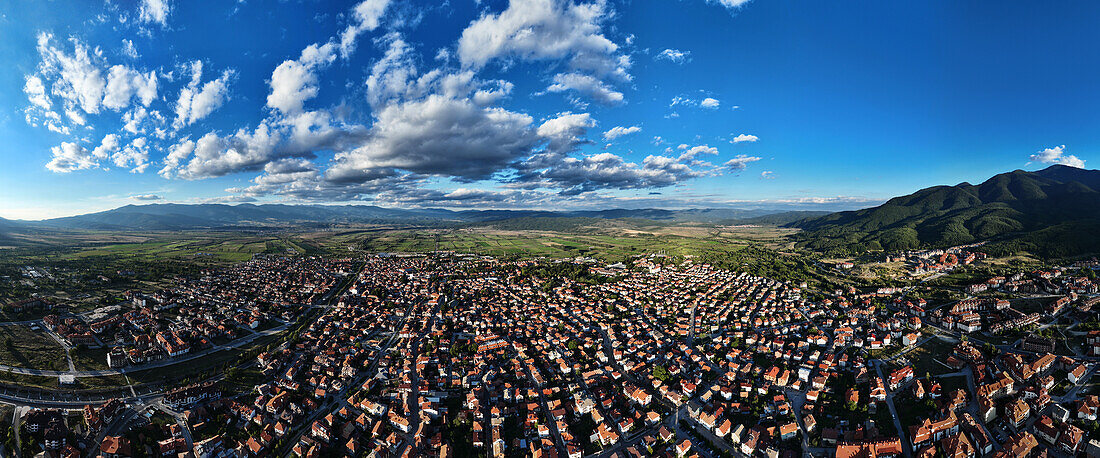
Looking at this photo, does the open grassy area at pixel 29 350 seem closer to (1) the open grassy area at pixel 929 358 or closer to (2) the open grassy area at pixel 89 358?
(2) the open grassy area at pixel 89 358

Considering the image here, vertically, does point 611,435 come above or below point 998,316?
below

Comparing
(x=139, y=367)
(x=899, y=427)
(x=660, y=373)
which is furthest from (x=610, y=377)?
(x=139, y=367)

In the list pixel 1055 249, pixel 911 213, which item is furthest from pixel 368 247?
pixel 911 213

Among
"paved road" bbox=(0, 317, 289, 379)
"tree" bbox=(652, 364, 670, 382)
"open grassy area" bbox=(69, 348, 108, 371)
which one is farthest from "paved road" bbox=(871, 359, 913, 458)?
"open grassy area" bbox=(69, 348, 108, 371)

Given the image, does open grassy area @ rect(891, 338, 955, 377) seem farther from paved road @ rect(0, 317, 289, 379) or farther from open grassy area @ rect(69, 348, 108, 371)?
open grassy area @ rect(69, 348, 108, 371)

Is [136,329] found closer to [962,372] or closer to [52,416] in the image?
[52,416]

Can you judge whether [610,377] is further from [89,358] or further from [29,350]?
[29,350]

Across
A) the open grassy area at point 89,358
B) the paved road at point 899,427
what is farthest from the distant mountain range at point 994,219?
the open grassy area at point 89,358
